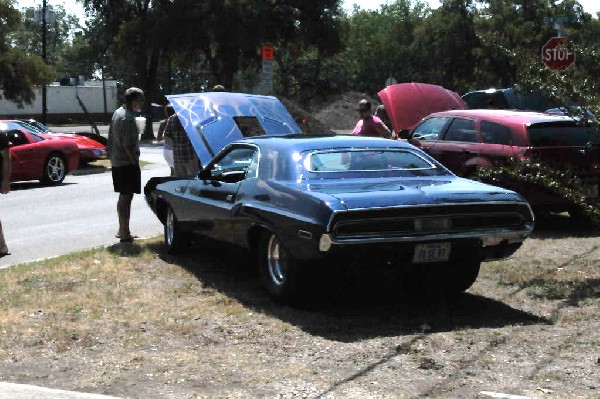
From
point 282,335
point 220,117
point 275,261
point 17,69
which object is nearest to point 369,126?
point 220,117

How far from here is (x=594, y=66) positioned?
927cm

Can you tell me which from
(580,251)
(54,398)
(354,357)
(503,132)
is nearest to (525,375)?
(354,357)

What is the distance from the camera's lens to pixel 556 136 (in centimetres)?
1234

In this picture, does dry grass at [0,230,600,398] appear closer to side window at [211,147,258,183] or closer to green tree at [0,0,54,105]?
side window at [211,147,258,183]

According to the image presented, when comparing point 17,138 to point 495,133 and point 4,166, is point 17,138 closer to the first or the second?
point 4,166

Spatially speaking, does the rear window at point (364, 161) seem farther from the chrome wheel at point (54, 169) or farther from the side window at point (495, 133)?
the chrome wheel at point (54, 169)

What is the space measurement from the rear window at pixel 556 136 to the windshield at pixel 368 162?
4.09 m

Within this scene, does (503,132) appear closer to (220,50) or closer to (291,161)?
(291,161)

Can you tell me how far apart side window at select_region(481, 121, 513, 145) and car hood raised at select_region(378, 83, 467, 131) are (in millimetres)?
3935

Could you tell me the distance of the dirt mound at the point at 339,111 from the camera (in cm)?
6607

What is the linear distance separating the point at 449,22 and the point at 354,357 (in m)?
52.9

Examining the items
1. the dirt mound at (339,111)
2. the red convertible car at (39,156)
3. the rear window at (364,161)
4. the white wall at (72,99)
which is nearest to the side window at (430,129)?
the rear window at (364,161)

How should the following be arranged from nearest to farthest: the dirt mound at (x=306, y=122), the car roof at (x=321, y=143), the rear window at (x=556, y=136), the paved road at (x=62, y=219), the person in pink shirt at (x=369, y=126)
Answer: the car roof at (x=321, y=143)
the paved road at (x=62, y=219)
the rear window at (x=556, y=136)
the person in pink shirt at (x=369, y=126)
the dirt mound at (x=306, y=122)

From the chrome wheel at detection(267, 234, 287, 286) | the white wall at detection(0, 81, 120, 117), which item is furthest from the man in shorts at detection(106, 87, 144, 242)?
the white wall at detection(0, 81, 120, 117)
